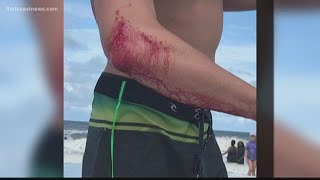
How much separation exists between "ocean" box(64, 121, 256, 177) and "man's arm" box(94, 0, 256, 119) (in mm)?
120

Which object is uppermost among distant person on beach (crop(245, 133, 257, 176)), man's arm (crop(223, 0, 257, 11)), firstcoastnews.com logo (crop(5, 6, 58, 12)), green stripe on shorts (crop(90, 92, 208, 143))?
man's arm (crop(223, 0, 257, 11))

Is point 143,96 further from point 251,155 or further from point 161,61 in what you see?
point 251,155

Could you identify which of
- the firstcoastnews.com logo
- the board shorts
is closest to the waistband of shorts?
the board shorts

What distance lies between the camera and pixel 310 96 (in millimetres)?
1782

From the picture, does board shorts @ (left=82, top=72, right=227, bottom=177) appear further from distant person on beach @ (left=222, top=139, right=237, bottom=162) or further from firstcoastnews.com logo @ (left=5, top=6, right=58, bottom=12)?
firstcoastnews.com logo @ (left=5, top=6, right=58, bottom=12)

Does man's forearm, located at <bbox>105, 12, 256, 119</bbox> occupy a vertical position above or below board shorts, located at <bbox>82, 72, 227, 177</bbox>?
above

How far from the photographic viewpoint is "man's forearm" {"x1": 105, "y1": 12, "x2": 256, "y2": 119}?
1675 millimetres

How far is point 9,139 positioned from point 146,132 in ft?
1.72

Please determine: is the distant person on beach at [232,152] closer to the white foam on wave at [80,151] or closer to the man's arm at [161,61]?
the white foam on wave at [80,151]

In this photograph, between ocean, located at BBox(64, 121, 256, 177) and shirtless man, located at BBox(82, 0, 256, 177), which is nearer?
shirtless man, located at BBox(82, 0, 256, 177)

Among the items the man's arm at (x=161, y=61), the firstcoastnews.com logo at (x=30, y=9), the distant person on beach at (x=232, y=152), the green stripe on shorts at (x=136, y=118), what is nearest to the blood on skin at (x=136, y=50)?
the man's arm at (x=161, y=61)

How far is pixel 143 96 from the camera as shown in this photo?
176 centimetres

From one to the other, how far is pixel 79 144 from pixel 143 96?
0.31 meters

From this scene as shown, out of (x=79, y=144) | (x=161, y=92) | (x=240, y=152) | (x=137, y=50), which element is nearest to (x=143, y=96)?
(x=161, y=92)
